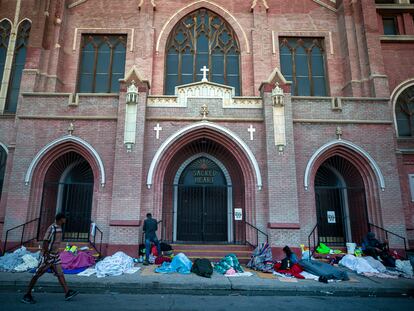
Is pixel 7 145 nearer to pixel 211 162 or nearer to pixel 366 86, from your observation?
pixel 211 162

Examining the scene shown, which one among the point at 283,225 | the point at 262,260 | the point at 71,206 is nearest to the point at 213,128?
the point at 283,225

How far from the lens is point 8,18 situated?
15.8m

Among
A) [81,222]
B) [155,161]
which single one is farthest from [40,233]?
[155,161]

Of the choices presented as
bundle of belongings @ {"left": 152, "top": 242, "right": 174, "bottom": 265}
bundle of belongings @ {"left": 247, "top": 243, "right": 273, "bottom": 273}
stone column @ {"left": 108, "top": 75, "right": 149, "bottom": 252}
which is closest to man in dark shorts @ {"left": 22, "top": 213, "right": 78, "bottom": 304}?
bundle of belongings @ {"left": 152, "top": 242, "right": 174, "bottom": 265}

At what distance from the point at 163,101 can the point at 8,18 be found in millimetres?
10671

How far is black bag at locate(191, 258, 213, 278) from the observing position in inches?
334

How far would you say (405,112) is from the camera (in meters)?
15.0

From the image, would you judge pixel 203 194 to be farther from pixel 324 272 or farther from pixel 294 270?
pixel 324 272

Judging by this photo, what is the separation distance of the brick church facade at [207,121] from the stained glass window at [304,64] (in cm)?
8

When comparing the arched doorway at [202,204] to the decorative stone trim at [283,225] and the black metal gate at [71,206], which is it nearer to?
the decorative stone trim at [283,225]

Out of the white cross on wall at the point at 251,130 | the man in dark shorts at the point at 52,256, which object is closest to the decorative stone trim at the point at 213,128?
the white cross on wall at the point at 251,130

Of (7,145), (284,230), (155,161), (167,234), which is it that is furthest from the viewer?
(7,145)

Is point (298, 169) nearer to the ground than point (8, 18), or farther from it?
nearer to the ground

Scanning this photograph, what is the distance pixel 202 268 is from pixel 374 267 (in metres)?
5.90
